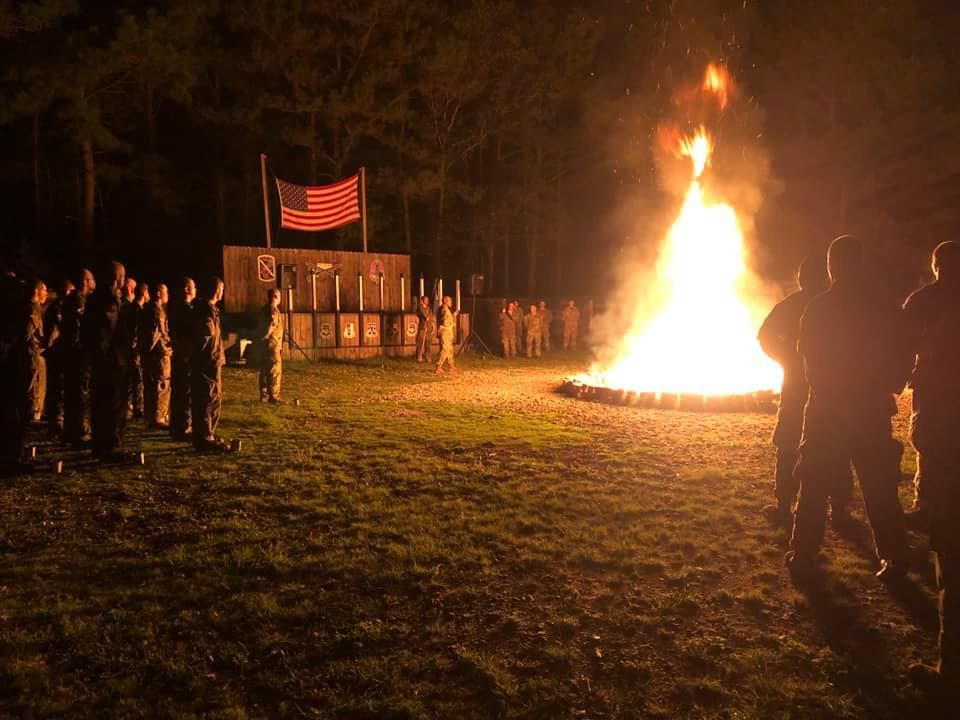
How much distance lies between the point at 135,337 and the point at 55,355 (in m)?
1.13

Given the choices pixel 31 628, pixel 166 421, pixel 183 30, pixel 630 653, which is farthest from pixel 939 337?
pixel 183 30

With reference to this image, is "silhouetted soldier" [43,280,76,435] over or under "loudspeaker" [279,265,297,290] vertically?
under

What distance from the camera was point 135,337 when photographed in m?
9.98

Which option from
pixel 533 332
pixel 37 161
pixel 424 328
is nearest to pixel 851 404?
pixel 424 328

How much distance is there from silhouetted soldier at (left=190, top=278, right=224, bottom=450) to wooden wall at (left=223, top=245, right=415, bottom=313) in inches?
541

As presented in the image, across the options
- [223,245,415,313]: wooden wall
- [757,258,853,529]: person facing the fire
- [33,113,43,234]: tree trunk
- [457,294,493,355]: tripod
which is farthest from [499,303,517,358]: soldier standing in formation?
[33,113,43,234]: tree trunk

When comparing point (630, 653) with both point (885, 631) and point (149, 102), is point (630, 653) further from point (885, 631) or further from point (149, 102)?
point (149, 102)

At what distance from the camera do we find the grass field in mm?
3920

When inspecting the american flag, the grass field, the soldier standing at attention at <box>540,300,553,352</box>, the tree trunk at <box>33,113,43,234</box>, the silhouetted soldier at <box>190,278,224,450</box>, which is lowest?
the grass field

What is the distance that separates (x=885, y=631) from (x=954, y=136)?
3790 centimetres

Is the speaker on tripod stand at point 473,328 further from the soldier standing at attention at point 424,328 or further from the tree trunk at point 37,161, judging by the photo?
the tree trunk at point 37,161

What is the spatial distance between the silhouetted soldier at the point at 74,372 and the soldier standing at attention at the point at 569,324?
67.5 feet

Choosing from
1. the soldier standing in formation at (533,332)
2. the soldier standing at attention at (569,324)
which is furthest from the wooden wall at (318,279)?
the soldier standing at attention at (569,324)

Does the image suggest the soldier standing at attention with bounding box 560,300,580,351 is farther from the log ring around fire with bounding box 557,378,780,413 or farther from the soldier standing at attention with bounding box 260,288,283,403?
the soldier standing at attention with bounding box 260,288,283,403
